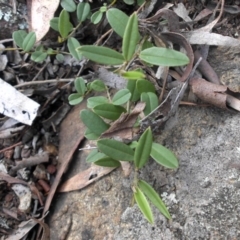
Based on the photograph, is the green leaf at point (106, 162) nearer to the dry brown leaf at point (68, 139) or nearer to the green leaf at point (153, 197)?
the green leaf at point (153, 197)

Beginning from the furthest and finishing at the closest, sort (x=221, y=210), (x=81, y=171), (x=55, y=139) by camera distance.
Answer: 1. (x=55, y=139)
2. (x=81, y=171)
3. (x=221, y=210)

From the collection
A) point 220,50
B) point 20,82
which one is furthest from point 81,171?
point 220,50

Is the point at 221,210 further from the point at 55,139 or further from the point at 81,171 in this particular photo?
the point at 55,139

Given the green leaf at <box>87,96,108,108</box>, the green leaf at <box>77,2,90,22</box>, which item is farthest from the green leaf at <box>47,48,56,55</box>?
the green leaf at <box>87,96,108,108</box>

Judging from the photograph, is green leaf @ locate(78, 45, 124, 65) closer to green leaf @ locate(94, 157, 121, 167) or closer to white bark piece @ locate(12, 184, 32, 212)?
green leaf @ locate(94, 157, 121, 167)

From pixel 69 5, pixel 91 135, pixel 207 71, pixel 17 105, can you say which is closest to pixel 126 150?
pixel 91 135

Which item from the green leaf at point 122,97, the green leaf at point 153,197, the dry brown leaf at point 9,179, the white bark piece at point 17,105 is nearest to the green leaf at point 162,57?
the green leaf at point 122,97
